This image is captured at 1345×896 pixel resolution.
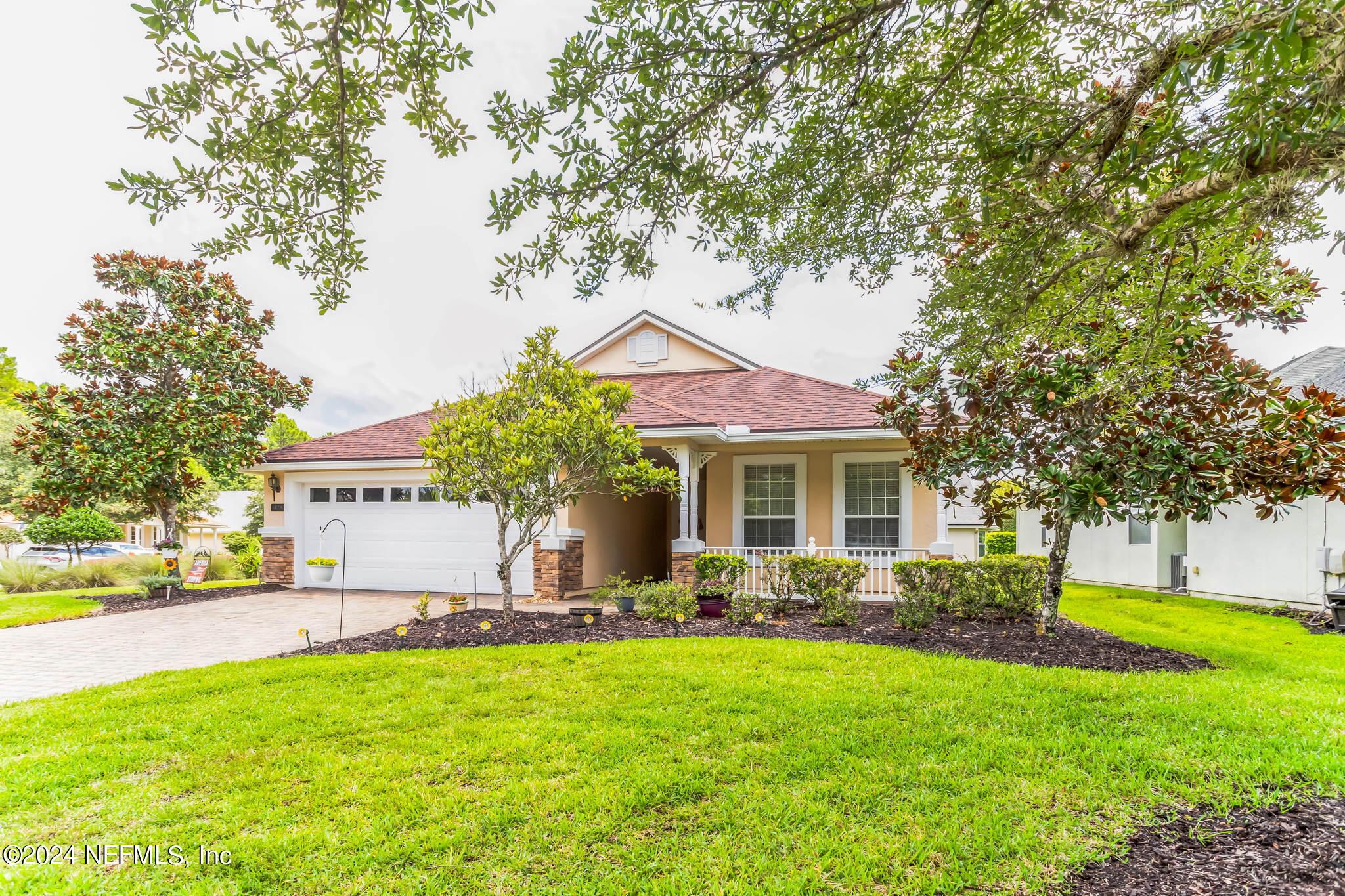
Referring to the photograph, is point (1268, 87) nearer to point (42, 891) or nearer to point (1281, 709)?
point (1281, 709)

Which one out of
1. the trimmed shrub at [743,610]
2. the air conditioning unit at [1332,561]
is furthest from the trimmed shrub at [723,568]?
the air conditioning unit at [1332,561]

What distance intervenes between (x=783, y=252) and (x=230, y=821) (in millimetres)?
5065

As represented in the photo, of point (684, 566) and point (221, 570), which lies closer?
point (684, 566)

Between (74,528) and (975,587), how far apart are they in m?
21.5

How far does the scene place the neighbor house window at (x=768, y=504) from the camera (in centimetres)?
1132

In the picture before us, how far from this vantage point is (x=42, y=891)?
2549 mm

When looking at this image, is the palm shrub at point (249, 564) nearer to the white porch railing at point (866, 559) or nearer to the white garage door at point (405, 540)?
the white garage door at point (405, 540)

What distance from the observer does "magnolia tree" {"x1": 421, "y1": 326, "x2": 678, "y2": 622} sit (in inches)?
296

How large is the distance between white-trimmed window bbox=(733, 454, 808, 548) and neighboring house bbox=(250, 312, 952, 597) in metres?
0.02

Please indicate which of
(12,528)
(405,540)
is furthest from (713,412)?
(12,528)

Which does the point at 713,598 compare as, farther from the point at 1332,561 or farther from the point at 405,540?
the point at 1332,561

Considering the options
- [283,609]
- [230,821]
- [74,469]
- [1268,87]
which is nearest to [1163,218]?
[1268,87]

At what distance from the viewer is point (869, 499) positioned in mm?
10992

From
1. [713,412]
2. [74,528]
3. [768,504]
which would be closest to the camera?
[768,504]
